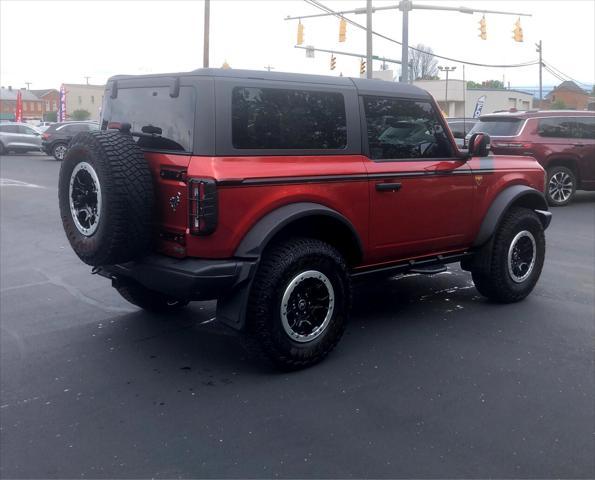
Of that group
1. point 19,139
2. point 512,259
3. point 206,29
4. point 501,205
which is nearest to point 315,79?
point 501,205

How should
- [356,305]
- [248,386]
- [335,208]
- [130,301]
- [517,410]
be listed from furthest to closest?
[356,305]
[130,301]
[335,208]
[248,386]
[517,410]

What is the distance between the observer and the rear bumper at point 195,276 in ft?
14.0

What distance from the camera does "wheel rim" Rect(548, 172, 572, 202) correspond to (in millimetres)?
13453

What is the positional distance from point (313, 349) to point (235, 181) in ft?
4.35

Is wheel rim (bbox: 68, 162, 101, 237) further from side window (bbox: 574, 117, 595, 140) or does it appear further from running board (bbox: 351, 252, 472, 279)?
side window (bbox: 574, 117, 595, 140)

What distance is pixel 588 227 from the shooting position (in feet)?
36.3

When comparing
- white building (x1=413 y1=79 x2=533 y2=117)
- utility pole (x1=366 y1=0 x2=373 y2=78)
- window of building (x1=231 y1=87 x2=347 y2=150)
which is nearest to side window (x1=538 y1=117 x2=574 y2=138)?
window of building (x1=231 y1=87 x2=347 y2=150)

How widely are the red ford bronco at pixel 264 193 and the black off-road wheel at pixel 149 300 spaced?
66 millimetres

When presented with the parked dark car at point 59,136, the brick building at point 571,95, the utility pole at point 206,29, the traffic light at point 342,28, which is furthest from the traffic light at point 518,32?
the brick building at point 571,95

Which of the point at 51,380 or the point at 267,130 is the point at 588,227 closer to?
the point at 267,130

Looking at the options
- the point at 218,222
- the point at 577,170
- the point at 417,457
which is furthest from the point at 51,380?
the point at 577,170

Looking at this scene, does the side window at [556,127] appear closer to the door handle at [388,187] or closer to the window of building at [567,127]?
the window of building at [567,127]

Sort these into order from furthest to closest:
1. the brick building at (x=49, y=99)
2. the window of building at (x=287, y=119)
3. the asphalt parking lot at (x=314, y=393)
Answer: the brick building at (x=49, y=99)
the window of building at (x=287, y=119)
the asphalt parking lot at (x=314, y=393)

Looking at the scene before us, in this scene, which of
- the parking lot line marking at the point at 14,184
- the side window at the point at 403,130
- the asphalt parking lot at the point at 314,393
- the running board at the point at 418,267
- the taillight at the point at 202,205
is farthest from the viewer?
the parking lot line marking at the point at 14,184
